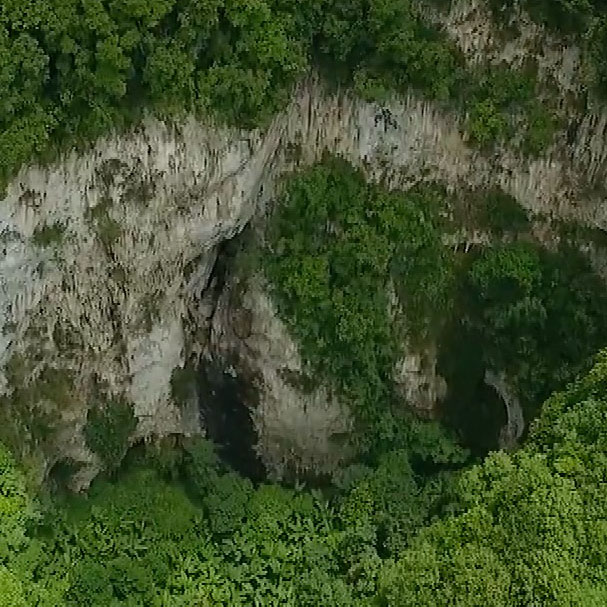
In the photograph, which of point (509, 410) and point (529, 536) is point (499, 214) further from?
point (529, 536)

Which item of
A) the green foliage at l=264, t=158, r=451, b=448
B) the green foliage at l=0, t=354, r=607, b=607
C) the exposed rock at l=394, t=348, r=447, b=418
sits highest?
the green foliage at l=264, t=158, r=451, b=448

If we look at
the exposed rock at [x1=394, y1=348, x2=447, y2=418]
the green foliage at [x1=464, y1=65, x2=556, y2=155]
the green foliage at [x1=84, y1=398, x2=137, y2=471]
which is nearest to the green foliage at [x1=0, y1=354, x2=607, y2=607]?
the green foliage at [x1=84, y1=398, x2=137, y2=471]

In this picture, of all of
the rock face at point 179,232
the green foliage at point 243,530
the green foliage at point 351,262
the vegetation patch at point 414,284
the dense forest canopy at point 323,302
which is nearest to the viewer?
the green foliage at point 243,530

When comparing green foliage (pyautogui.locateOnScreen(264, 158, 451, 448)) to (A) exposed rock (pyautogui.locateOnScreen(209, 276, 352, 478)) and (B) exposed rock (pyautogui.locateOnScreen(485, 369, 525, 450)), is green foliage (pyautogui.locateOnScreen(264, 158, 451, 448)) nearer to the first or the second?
(A) exposed rock (pyautogui.locateOnScreen(209, 276, 352, 478))

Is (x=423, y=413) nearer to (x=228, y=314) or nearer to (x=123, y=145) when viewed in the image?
(x=228, y=314)

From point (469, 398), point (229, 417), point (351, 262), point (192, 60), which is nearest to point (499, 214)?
point (351, 262)

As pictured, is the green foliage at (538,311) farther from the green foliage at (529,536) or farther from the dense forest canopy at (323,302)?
the green foliage at (529,536)

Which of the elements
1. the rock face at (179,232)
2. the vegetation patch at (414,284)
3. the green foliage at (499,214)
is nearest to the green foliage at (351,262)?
the vegetation patch at (414,284)
